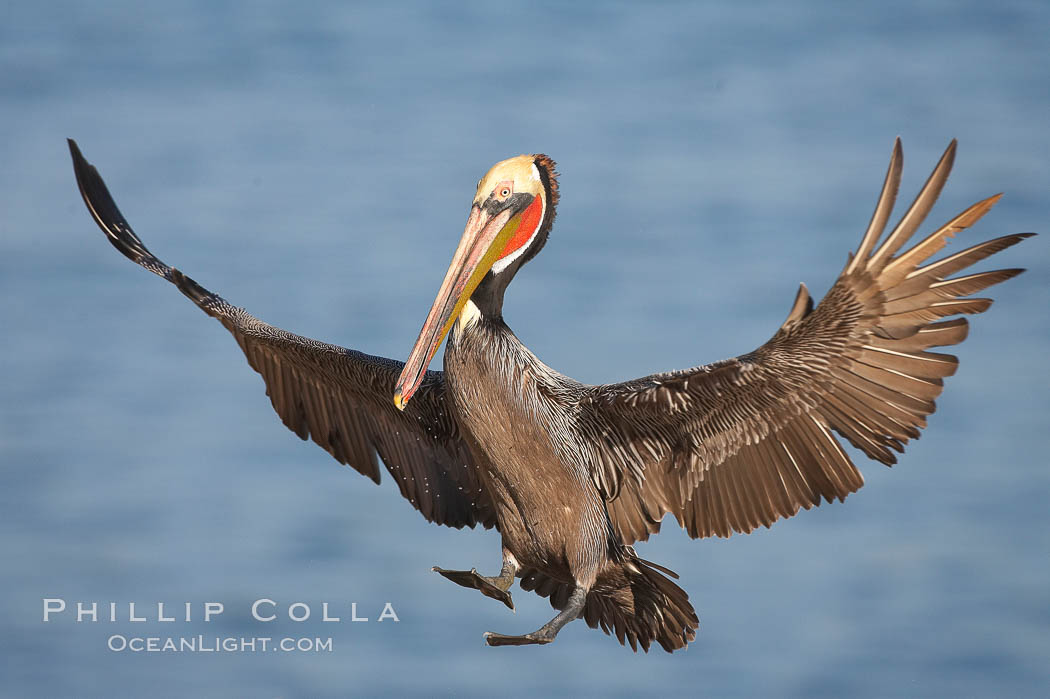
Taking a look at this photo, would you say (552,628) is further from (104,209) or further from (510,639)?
(104,209)

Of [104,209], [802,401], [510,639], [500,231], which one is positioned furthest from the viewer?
[104,209]

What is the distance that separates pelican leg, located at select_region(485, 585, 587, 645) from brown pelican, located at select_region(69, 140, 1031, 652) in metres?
0.01

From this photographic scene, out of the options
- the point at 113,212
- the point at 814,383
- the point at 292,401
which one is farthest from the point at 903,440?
the point at 113,212

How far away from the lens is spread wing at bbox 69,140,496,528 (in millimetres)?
11180

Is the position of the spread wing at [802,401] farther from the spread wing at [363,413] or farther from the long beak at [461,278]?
the spread wing at [363,413]

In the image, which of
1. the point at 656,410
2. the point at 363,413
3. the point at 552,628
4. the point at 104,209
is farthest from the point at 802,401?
the point at 104,209

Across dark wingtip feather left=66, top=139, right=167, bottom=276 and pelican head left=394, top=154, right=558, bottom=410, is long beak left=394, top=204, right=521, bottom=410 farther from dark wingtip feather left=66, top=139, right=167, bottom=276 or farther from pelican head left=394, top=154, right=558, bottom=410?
dark wingtip feather left=66, top=139, right=167, bottom=276

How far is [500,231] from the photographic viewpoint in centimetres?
1009

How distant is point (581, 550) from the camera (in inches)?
401

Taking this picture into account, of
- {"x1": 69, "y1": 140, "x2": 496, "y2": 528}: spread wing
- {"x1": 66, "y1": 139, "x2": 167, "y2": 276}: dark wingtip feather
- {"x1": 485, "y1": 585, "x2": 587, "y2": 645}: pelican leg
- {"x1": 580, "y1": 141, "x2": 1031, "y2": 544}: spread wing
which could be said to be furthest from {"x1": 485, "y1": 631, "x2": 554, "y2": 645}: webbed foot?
{"x1": 66, "y1": 139, "x2": 167, "y2": 276}: dark wingtip feather

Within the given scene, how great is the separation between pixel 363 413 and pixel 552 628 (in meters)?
2.62

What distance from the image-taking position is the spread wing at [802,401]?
9508mm

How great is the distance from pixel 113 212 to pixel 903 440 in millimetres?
6536

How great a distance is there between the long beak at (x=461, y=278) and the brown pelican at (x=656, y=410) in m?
0.01
